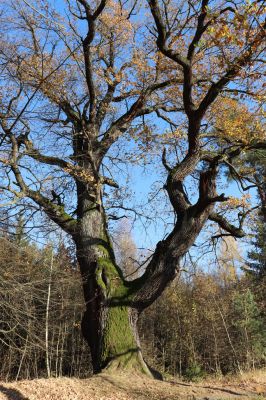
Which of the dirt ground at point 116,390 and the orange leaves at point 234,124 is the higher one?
the orange leaves at point 234,124

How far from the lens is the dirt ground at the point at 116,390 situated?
245 inches

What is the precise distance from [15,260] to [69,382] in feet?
9.62

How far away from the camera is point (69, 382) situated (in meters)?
6.77

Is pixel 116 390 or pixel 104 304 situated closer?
pixel 116 390

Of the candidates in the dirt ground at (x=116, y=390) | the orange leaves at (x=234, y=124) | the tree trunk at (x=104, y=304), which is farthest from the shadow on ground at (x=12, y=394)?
the orange leaves at (x=234, y=124)

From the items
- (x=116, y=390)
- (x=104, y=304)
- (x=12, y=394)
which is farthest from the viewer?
(x=104, y=304)

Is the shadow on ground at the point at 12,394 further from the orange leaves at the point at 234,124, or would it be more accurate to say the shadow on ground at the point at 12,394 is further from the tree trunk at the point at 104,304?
the orange leaves at the point at 234,124

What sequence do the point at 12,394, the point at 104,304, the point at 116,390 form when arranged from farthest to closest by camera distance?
1. the point at 104,304
2. the point at 116,390
3. the point at 12,394

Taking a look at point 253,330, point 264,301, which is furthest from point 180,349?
point 264,301

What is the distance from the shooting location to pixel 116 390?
21.5 feet

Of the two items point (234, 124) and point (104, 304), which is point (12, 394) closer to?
point (104, 304)

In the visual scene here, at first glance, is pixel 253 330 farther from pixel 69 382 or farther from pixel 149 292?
pixel 69 382

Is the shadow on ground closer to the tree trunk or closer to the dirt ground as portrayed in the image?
the dirt ground

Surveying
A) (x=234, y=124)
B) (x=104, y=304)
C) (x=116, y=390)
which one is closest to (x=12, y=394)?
(x=116, y=390)
